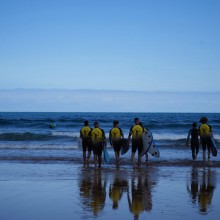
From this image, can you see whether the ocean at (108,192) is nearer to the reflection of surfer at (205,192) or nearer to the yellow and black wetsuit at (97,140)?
the reflection of surfer at (205,192)

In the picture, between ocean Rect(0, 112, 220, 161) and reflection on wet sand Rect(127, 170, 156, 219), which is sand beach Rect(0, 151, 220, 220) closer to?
reflection on wet sand Rect(127, 170, 156, 219)

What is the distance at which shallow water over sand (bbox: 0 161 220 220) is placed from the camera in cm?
717

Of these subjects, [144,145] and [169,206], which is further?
[144,145]

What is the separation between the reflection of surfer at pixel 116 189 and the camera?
27.2 feet

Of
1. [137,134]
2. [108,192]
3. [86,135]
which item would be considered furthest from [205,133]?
[108,192]

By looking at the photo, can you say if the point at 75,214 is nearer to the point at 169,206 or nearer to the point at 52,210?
the point at 52,210

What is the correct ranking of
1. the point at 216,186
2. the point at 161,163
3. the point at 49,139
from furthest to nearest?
the point at 49,139 < the point at 161,163 < the point at 216,186

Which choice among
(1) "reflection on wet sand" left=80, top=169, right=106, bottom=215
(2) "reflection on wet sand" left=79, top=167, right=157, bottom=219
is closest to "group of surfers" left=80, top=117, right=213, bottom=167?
(2) "reflection on wet sand" left=79, top=167, right=157, bottom=219

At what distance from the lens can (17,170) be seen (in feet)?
42.8

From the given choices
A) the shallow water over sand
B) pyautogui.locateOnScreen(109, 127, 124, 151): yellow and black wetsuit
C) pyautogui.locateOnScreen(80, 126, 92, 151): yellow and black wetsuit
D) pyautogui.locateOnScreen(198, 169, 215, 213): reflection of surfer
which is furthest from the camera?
pyautogui.locateOnScreen(80, 126, 92, 151): yellow and black wetsuit

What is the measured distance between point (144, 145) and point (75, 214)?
326 inches

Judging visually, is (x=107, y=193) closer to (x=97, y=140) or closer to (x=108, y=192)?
(x=108, y=192)

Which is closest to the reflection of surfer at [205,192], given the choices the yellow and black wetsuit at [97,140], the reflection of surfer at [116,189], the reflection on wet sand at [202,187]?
the reflection on wet sand at [202,187]

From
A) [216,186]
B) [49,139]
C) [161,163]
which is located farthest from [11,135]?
[216,186]
